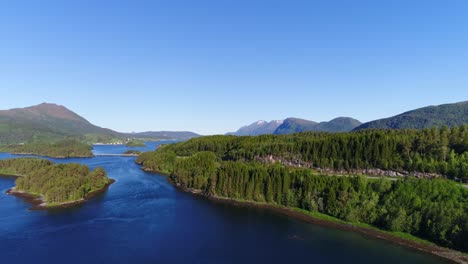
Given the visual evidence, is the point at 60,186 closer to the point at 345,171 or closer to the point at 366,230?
the point at 366,230

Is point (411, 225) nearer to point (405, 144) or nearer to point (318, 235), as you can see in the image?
point (318, 235)

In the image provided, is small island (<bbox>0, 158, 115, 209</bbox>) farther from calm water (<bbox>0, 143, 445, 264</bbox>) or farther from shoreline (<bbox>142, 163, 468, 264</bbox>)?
shoreline (<bbox>142, 163, 468, 264</bbox>)

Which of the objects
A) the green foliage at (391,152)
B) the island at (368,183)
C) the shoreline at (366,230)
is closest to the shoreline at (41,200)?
the island at (368,183)

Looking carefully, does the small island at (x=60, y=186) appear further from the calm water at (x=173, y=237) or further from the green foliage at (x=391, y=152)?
the green foliage at (x=391, y=152)

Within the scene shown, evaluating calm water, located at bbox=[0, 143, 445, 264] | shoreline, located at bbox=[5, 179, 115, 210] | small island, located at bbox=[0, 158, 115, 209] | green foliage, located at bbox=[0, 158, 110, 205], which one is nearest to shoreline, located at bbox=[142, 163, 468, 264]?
calm water, located at bbox=[0, 143, 445, 264]

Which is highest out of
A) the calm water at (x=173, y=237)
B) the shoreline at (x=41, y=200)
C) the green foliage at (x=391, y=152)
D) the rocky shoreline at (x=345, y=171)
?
the green foliage at (x=391, y=152)
